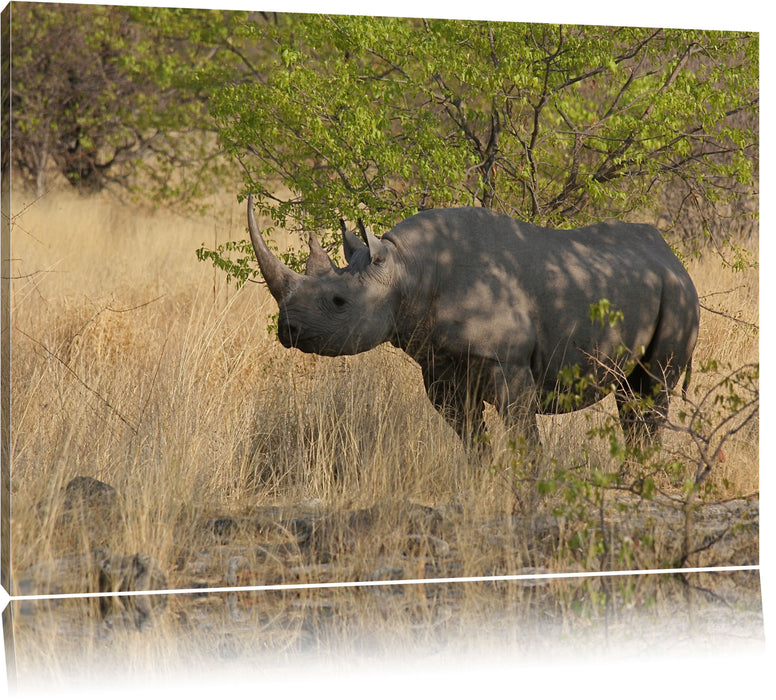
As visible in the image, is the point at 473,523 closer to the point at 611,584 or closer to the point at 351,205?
the point at 611,584

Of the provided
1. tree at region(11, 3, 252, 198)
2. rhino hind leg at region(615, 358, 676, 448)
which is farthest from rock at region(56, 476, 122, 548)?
tree at region(11, 3, 252, 198)

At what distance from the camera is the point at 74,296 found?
30.6ft

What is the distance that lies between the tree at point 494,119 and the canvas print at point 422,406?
31 mm

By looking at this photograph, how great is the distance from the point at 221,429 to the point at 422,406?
111cm

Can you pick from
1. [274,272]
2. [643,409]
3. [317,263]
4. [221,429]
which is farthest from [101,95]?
[643,409]

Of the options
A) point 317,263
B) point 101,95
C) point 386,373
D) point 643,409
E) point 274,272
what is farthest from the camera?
point 101,95

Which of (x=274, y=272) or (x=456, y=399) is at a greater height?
(x=274, y=272)

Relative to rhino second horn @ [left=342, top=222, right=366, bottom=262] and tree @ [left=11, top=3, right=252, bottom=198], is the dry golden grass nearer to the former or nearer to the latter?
rhino second horn @ [left=342, top=222, right=366, bottom=262]

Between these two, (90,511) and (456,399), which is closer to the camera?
(90,511)

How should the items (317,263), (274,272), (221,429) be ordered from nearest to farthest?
(274,272) → (317,263) → (221,429)

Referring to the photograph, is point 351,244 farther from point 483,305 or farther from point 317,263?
point 483,305

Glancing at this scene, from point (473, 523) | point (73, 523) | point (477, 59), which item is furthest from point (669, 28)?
point (73, 523)

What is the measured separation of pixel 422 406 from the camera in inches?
265

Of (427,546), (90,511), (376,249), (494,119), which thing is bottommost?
(427,546)
